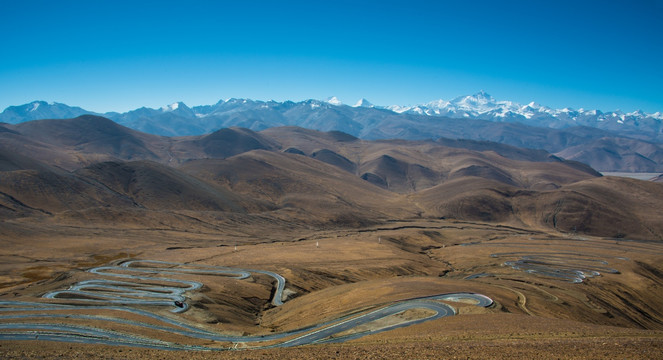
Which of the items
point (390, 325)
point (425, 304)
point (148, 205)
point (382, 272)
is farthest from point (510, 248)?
point (148, 205)

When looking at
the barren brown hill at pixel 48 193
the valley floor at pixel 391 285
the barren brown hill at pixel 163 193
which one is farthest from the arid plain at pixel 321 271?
the barren brown hill at pixel 163 193

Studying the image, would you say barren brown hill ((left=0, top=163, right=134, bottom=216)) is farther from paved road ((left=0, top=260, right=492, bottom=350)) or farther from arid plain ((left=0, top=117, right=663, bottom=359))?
paved road ((left=0, top=260, right=492, bottom=350))

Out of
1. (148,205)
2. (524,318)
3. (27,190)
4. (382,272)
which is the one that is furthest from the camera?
(148,205)

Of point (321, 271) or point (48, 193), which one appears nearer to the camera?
point (321, 271)

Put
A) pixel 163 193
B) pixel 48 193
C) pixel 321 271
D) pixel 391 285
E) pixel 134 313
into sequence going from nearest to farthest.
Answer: pixel 134 313, pixel 391 285, pixel 321 271, pixel 48 193, pixel 163 193

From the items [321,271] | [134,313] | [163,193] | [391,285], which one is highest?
[134,313]

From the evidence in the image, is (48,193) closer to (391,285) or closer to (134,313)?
(134,313)

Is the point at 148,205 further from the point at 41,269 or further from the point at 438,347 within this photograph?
the point at 438,347

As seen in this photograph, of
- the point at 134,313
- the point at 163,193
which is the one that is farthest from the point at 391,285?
the point at 163,193

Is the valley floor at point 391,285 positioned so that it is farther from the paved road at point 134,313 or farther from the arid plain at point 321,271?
the paved road at point 134,313
